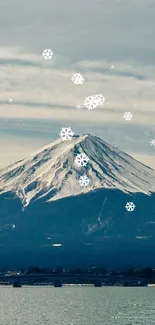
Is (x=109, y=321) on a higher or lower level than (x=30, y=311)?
lower

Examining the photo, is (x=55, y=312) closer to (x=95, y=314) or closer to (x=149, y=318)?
(x=95, y=314)

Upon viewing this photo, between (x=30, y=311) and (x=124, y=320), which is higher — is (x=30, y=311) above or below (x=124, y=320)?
above

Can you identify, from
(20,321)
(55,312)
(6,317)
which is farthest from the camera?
(55,312)

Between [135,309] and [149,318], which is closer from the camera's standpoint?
[149,318]

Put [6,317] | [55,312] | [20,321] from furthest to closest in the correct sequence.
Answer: [55,312], [6,317], [20,321]

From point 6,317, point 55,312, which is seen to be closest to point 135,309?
point 55,312

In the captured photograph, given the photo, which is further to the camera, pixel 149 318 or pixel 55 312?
pixel 55 312

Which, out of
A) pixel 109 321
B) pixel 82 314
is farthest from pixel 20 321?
pixel 82 314

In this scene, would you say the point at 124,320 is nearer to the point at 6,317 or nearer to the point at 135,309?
the point at 6,317
